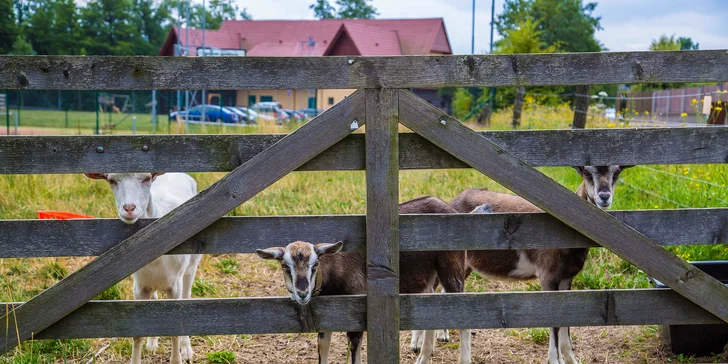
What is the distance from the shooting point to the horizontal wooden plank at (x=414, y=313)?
396cm

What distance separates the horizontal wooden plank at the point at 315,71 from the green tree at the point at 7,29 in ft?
144

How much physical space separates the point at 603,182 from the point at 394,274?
213 cm

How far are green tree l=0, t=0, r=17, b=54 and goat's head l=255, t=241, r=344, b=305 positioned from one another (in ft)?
145

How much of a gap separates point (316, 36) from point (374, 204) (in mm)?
56307

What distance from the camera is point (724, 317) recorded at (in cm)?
397

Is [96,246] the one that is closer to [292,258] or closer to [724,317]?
[292,258]

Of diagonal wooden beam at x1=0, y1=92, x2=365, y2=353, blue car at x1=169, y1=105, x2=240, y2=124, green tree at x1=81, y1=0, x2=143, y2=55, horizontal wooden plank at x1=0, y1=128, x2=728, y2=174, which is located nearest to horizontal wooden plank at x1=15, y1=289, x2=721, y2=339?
diagonal wooden beam at x1=0, y1=92, x2=365, y2=353

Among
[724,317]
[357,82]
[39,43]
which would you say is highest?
[39,43]

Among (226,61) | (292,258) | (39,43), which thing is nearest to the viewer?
(226,61)

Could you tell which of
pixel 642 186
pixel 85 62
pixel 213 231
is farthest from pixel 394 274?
pixel 642 186

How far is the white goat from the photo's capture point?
4711 mm

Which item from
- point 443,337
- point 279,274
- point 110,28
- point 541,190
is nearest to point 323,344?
point 443,337

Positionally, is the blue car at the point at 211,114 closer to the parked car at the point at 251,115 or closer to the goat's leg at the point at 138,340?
the parked car at the point at 251,115

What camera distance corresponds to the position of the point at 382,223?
3846 mm
